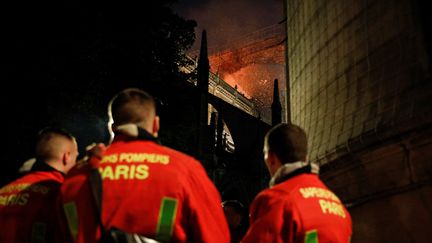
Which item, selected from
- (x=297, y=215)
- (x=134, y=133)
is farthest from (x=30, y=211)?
(x=297, y=215)

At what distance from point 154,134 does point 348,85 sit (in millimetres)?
4962

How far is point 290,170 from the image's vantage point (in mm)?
2889

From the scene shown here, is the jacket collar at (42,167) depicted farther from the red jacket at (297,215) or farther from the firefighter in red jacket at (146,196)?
the red jacket at (297,215)

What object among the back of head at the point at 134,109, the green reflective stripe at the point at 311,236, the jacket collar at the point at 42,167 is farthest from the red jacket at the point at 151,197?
the jacket collar at the point at 42,167

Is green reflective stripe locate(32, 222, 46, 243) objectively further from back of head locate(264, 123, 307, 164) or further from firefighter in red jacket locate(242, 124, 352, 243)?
back of head locate(264, 123, 307, 164)

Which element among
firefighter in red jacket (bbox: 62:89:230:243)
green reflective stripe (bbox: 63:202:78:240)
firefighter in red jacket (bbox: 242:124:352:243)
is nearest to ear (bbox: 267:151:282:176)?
firefighter in red jacket (bbox: 242:124:352:243)

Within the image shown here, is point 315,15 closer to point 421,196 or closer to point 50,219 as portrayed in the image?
point 421,196

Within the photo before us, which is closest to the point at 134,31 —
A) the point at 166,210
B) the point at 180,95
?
the point at 180,95

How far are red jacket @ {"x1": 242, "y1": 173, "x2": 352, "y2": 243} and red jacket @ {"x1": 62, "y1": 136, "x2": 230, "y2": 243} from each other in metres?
0.34

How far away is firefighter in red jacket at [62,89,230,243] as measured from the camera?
2262mm

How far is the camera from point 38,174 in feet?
10.7

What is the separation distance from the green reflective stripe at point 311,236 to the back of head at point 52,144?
2095 mm

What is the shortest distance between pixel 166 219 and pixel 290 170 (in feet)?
3.41

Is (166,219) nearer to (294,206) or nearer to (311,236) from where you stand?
(294,206)
